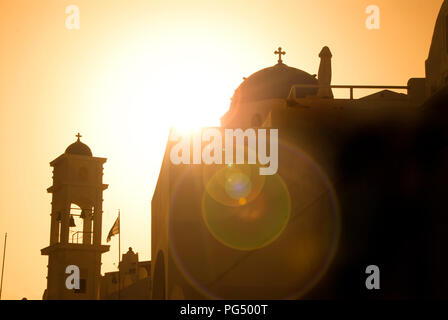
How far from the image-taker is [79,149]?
47219 millimetres

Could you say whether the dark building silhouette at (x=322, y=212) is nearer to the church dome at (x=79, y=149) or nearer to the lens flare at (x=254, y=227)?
the lens flare at (x=254, y=227)

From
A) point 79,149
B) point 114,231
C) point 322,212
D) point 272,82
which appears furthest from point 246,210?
point 114,231

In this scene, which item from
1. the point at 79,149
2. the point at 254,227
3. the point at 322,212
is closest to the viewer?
the point at 322,212

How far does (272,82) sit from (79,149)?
15127 millimetres

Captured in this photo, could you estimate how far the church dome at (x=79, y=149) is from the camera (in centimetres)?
4688

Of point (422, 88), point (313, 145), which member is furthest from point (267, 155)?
point (422, 88)

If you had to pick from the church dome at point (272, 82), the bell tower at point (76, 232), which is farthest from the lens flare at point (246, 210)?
the bell tower at point (76, 232)

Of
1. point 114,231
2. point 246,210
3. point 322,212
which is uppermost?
point 114,231

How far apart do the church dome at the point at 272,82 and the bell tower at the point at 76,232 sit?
11.9m

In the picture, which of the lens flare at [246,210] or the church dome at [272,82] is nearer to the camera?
the lens flare at [246,210]

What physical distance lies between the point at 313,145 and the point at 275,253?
12.6ft

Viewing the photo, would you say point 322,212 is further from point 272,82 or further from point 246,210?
point 272,82

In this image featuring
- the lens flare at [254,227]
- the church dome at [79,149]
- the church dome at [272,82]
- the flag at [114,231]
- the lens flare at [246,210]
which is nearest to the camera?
the lens flare at [254,227]
